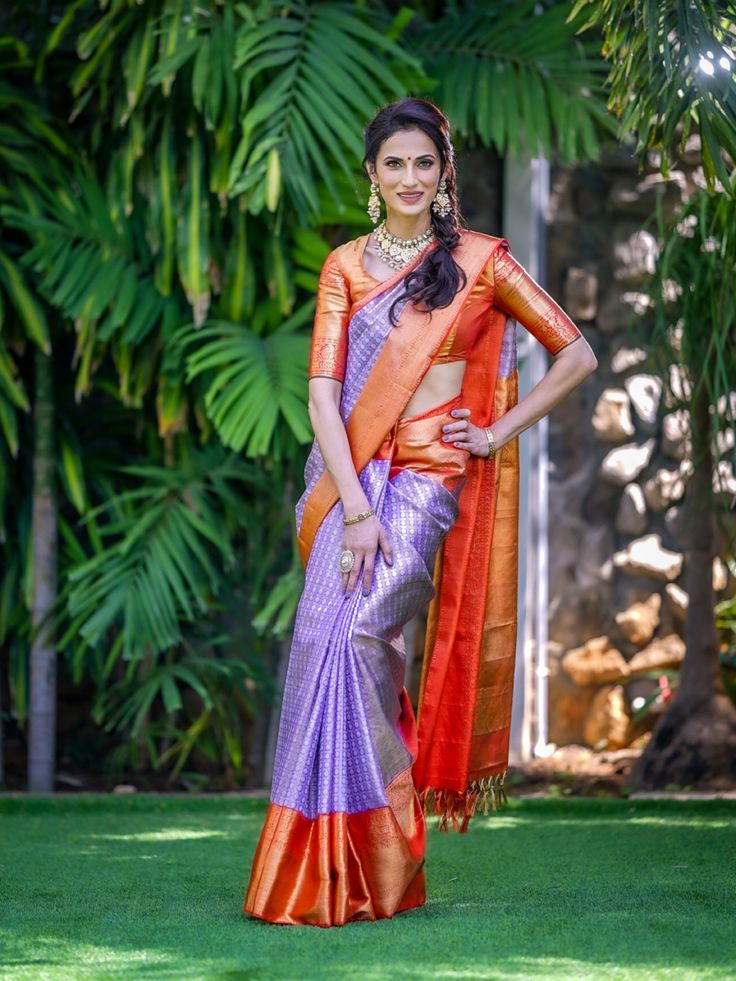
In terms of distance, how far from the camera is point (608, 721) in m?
5.26

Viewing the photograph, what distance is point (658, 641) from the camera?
5312mm

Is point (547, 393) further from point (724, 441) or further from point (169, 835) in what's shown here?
point (724, 441)

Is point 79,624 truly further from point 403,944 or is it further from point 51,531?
point 403,944

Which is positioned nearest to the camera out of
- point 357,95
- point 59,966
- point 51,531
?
point 59,966

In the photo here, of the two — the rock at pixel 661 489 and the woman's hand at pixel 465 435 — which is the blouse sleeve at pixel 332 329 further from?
the rock at pixel 661 489

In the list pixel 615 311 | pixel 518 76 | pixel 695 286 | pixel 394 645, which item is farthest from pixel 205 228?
pixel 394 645

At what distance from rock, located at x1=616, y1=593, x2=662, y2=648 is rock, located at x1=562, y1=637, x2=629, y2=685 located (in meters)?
0.08

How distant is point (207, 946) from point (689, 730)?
2484mm

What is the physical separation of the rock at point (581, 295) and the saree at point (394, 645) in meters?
2.33

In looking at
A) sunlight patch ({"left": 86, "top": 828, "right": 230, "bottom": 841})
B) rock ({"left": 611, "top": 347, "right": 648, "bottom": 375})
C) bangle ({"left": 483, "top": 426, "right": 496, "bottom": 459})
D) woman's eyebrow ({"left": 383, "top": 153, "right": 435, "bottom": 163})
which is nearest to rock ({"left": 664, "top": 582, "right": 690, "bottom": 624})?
rock ({"left": 611, "top": 347, "right": 648, "bottom": 375})

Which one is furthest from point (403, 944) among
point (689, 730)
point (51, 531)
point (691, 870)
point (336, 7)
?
A: point (336, 7)

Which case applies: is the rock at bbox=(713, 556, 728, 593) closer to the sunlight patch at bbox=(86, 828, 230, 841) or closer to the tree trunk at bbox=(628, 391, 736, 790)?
the tree trunk at bbox=(628, 391, 736, 790)

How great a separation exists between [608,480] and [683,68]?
2492mm

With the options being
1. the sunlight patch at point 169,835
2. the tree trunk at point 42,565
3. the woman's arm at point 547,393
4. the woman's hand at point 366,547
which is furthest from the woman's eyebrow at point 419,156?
the tree trunk at point 42,565
